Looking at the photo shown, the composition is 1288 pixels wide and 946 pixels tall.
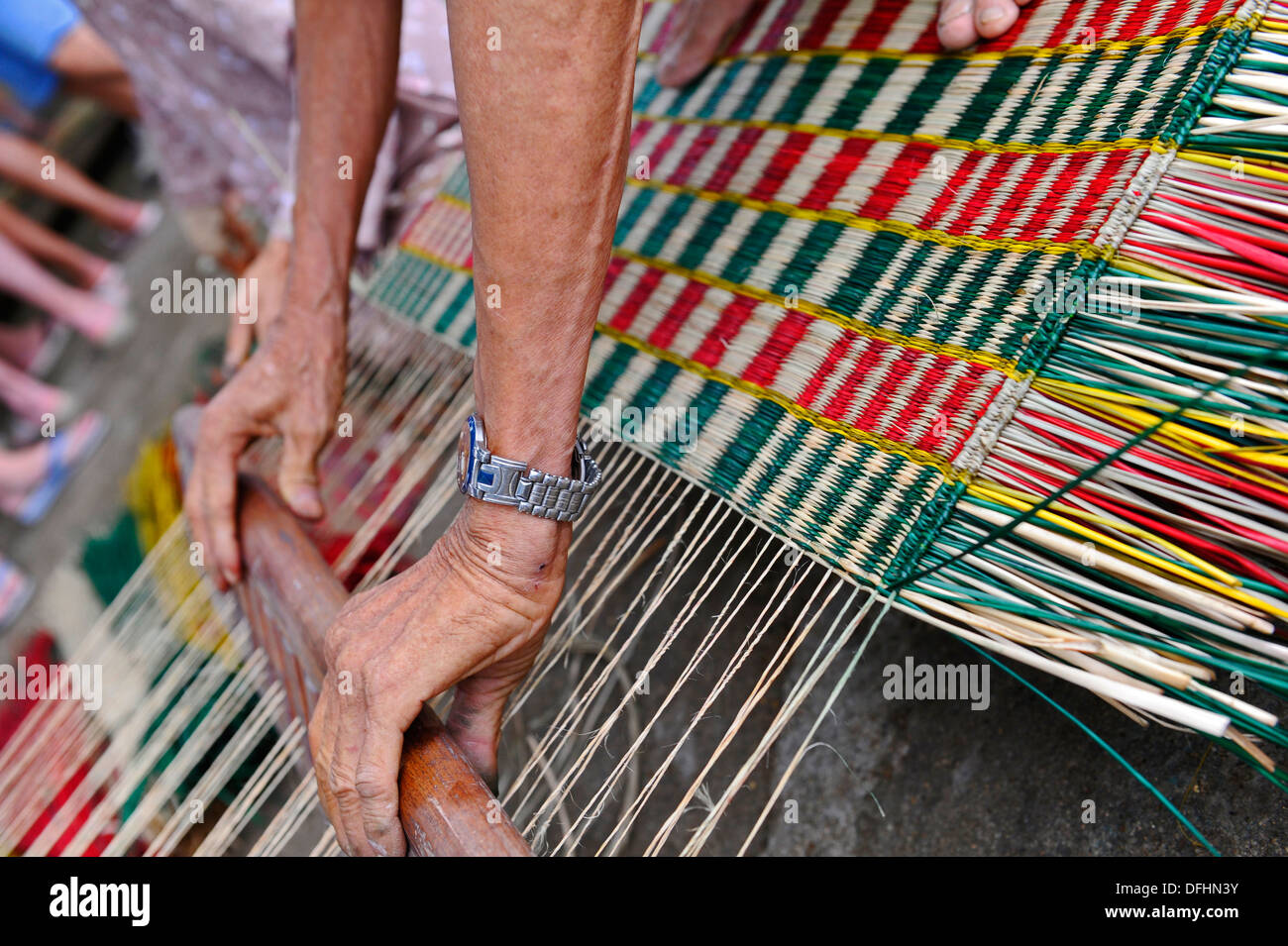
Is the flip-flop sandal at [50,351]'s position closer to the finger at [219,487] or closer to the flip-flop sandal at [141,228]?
the flip-flop sandal at [141,228]

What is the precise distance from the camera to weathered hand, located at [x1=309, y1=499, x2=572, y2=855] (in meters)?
0.78

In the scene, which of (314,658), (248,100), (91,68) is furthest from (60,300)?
(314,658)

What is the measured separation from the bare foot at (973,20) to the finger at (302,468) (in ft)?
2.64

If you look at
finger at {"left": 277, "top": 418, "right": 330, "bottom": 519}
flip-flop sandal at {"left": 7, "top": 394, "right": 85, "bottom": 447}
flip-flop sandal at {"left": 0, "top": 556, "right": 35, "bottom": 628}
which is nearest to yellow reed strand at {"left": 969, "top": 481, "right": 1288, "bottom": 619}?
finger at {"left": 277, "top": 418, "right": 330, "bottom": 519}

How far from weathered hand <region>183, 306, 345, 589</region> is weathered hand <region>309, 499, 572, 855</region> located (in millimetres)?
393

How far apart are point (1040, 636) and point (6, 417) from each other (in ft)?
12.8

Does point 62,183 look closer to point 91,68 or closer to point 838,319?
point 91,68

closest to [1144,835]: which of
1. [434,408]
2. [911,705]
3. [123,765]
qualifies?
[911,705]

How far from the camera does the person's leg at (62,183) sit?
366cm

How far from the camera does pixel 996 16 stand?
980 millimetres

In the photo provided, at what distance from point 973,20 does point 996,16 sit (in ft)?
0.10

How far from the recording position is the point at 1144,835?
3.28 ft

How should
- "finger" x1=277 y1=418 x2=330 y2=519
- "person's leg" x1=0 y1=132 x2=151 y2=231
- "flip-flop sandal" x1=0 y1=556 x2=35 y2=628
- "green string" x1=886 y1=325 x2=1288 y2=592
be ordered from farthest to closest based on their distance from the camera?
"person's leg" x1=0 y1=132 x2=151 y2=231, "flip-flop sandal" x1=0 y1=556 x2=35 y2=628, "finger" x1=277 y1=418 x2=330 y2=519, "green string" x1=886 y1=325 x2=1288 y2=592

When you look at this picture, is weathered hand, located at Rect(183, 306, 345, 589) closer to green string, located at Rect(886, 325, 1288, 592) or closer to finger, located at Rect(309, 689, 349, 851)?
finger, located at Rect(309, 689, 349, 851)
